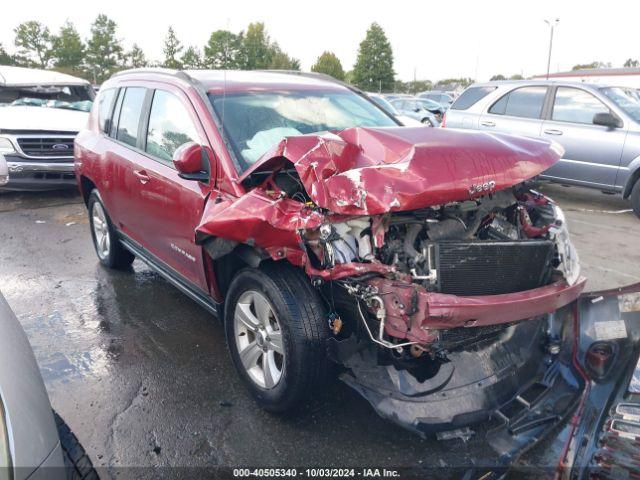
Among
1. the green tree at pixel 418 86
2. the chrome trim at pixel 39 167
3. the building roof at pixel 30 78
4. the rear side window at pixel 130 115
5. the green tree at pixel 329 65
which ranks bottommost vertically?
the chrome trim at pixel 39 167

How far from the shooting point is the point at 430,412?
8.33 feet

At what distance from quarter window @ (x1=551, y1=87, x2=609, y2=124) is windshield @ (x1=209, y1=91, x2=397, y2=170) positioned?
501 cm

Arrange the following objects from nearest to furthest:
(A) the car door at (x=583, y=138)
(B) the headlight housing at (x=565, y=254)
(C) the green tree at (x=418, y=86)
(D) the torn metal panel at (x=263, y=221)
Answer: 1. (D) the torn metal panel at (x=263, y=221)
2. (B) the headlight housing at (x=565, y=254)
3. (A) the car door at (x=583, y=138)
4. (C) the green tree at (x=418, y=86)

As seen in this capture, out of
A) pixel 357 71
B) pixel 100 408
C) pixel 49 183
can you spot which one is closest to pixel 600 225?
pixel 100 408

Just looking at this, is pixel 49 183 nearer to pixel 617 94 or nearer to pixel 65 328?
pixel 65 328

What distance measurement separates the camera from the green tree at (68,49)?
49250 mm

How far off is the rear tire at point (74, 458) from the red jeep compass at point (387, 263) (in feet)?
3.38

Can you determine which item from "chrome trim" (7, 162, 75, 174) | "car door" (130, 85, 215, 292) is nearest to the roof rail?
"car door" (130, 85, 215, 292)

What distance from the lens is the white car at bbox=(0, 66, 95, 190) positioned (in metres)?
7.98

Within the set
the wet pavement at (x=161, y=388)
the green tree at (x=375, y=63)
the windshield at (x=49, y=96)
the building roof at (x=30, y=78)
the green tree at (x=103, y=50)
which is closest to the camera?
the wet pavement at (x=161, y=388)

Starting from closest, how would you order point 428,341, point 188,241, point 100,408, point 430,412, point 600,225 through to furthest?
1. point 428,341
2. point 430,412
3. point 100,408
4. point 188,241
5. point 600,225

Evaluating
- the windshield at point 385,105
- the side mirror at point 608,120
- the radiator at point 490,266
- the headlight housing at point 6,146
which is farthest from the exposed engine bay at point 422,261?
the headlight housing at point 6,146

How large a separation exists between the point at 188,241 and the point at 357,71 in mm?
56438

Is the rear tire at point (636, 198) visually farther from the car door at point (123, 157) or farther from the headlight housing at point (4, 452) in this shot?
the headlight housing at point (4, 452)
